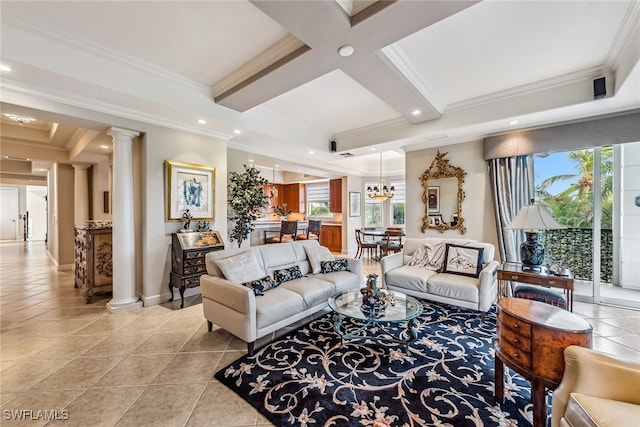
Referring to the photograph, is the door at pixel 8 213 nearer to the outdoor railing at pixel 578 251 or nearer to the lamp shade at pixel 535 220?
the lamp shade at pixel 535 220

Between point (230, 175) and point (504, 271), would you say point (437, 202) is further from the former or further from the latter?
point (230, 175)

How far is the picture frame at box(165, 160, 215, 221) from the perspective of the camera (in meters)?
3.76

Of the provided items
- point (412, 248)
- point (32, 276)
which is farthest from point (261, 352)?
point (32, 276)

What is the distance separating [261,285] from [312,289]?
0.60m

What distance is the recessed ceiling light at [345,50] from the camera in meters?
2.28

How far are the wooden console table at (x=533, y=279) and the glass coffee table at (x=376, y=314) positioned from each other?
52.8 inches

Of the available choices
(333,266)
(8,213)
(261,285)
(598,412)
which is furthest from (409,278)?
(8,213)

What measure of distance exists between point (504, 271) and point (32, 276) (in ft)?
27.7

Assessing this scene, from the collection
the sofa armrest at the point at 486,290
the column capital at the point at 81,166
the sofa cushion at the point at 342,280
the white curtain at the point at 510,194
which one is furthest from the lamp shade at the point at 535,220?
the column capital at the point at 81,166

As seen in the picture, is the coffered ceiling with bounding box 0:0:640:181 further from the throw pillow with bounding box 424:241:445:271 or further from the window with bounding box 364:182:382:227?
the window with bounding box 364:182:382:227

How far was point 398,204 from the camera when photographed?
8.74 metres

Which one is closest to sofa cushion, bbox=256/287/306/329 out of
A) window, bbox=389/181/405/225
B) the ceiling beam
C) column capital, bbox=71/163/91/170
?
the ceiling beam

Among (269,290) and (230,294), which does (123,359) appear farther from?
(269,290)

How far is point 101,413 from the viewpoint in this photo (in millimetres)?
1738
